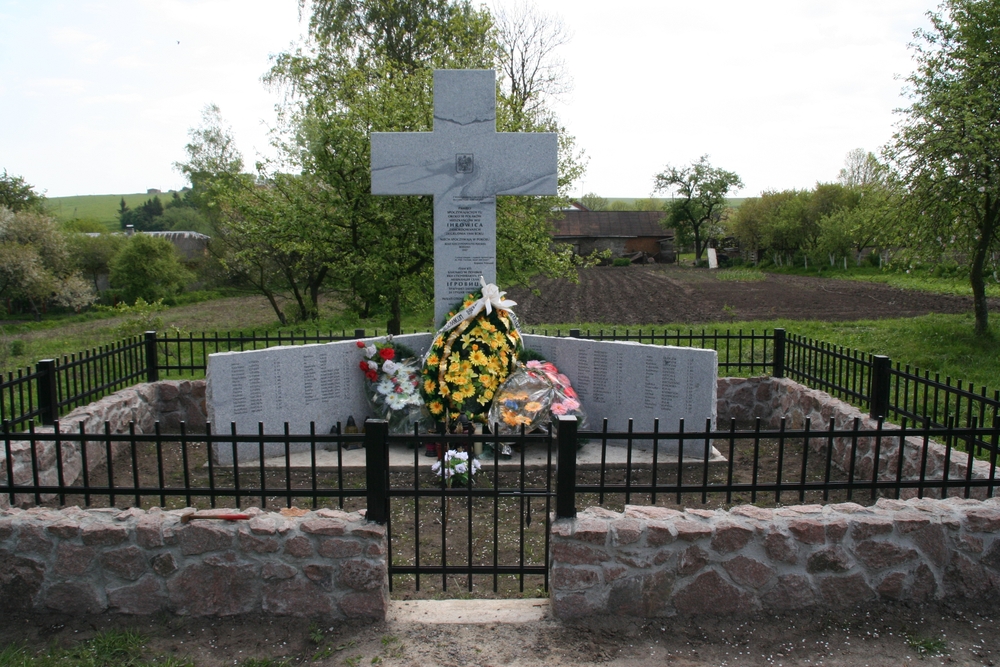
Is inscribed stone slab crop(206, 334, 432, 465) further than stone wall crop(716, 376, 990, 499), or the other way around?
inscribed stone slab crop(206, 334, 432, 465)

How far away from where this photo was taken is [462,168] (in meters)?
7.47

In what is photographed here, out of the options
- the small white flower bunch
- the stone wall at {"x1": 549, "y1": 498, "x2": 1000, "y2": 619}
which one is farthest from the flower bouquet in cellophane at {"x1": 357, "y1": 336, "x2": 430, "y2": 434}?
the stone wall at {"x1": 549, "y1": 498, "x2": 1000, "y2": 619}

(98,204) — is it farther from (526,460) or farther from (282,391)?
(526,460)

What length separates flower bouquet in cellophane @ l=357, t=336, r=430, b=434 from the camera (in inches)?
281

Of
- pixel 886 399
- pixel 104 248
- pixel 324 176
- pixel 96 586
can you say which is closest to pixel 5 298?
pixel 104 248

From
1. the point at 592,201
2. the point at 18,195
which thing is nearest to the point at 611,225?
the point at 592,201

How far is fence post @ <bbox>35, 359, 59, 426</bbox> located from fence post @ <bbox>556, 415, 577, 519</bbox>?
5.03 meters

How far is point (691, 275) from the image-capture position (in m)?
40.1

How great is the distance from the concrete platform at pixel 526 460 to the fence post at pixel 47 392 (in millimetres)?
1753

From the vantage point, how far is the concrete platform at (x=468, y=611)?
364 cm

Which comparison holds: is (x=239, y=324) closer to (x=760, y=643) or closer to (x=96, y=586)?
(x=96, y=586)

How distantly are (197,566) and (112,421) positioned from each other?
4.15 meters

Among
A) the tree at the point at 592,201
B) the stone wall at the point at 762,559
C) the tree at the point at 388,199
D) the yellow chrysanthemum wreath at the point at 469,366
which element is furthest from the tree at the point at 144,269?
the tree at the point at 592,201

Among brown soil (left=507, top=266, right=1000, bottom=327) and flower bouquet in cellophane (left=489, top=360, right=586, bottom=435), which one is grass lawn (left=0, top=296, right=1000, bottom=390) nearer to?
brown soil (left=507, top=266, right=1000, bottom=327)
